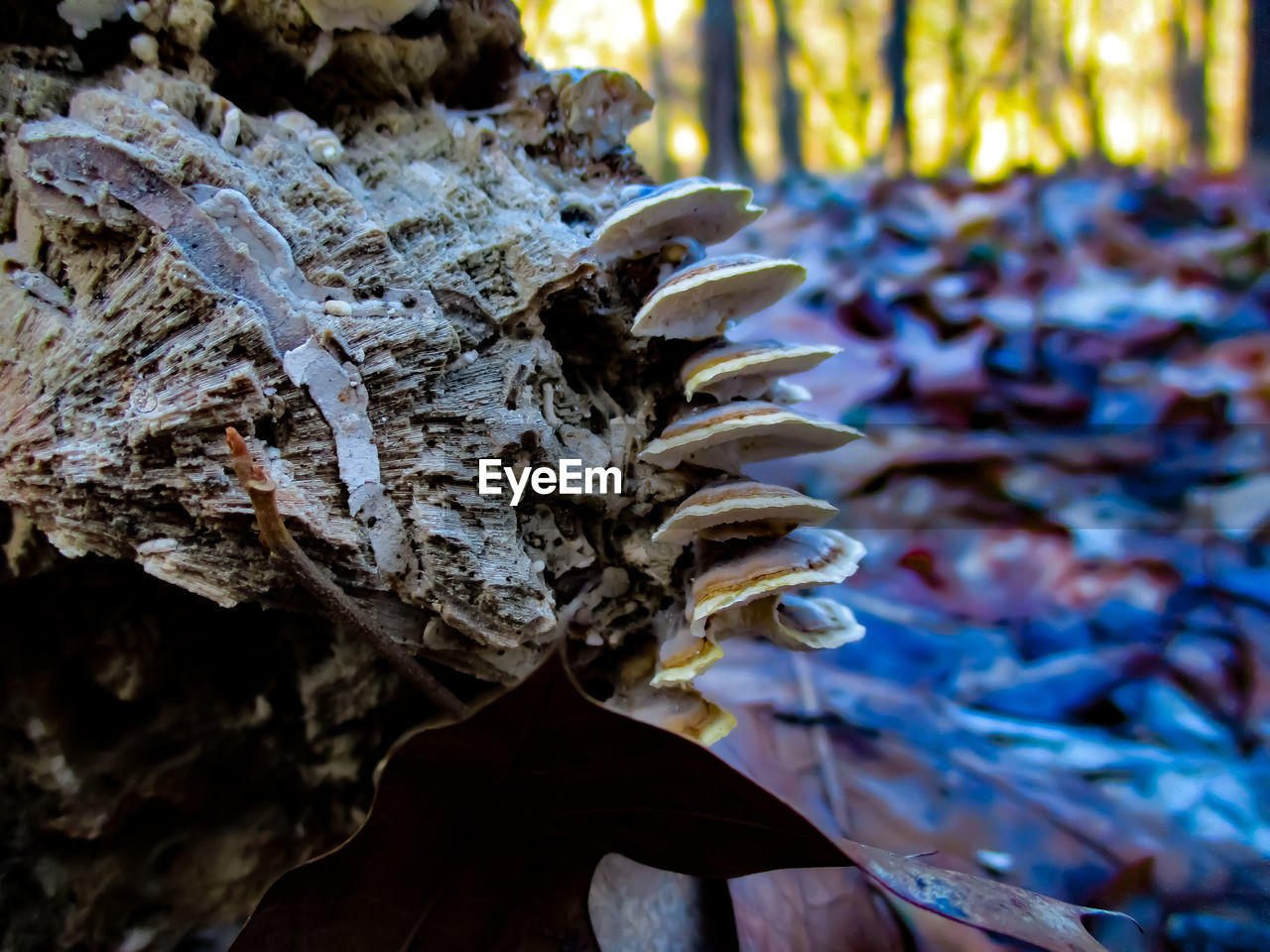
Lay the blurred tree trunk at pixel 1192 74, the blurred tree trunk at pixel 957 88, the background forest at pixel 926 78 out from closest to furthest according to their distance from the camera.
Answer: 1. the background forest at pixel 926 78
2. the blurred tree trunk at pixel 1192 74
3. the blurred tree trunk at pixel 957 88

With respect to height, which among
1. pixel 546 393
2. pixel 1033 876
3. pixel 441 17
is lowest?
pixel 1033 876

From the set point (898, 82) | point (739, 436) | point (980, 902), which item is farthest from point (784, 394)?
point (898, 82)

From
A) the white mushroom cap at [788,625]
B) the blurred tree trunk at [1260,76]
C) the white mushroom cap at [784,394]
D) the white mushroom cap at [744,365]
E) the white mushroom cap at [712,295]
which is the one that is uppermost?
the blurred tree trunk at [1260,76]

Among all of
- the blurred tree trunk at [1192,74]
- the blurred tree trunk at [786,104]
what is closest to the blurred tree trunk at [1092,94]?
the blurred tree trunk at [1192,74]

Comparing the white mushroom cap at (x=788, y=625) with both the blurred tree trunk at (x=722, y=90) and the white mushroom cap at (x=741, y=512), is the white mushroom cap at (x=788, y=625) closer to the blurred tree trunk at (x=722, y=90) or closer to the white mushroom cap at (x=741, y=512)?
the white mushroom cap at (x=741, y=512)

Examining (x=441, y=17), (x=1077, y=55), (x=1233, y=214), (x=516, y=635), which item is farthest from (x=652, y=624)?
(x=1077, y=55)

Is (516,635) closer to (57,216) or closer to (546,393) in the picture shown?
(546,393)

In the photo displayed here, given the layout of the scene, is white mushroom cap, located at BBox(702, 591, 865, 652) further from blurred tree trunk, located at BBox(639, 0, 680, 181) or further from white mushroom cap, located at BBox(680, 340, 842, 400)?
blurred tree trunk, located at BBox(639, 0, 680, 181)
